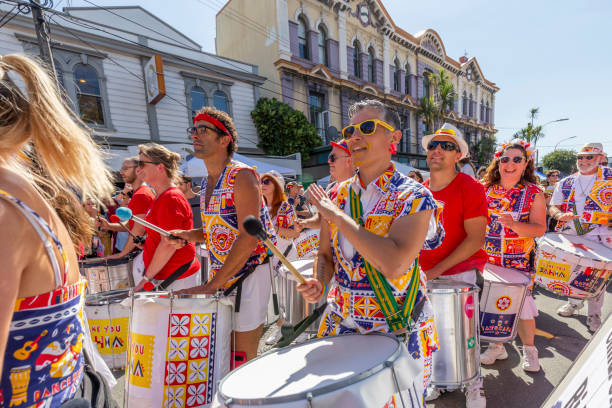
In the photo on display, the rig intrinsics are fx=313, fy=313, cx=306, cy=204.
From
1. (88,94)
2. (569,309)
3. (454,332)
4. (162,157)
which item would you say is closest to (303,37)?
(88,94)

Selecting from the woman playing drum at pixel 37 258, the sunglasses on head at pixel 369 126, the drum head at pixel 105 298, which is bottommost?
the drum head at pixel 105 298

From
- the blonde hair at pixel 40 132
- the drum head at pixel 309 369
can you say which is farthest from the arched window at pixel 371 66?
the blonde hair at pixel 40 132

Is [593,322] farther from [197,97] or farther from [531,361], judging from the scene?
[197,97]

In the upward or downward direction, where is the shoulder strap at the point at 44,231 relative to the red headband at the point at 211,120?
downward

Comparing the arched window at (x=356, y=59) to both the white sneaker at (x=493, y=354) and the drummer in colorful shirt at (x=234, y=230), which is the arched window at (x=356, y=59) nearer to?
the white sneaker at (x=493, y=354)

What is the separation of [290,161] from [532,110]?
119ft

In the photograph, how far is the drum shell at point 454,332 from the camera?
218 cm

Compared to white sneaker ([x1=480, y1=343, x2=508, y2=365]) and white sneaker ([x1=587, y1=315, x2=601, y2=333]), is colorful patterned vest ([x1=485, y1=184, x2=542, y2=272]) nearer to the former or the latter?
white sneaker ([x1=480, y1=343, x2=508, y2=365])

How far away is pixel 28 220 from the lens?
33.6 inches

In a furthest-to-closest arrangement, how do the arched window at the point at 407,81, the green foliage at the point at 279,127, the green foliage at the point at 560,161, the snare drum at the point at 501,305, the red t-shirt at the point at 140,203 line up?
the green foliage at the point at 560,161, the arched window at the point at 407,81, the green foliage at the point at 279,127, the red t-shirt at the point at 140,203, the snare drum at the point at 501,305

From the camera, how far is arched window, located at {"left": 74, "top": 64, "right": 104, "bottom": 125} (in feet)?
37.3

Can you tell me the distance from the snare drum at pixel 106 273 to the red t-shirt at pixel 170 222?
1235 millimetres

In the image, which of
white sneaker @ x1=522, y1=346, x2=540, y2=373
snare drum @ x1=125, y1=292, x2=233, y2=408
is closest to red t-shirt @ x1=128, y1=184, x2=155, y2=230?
snare drum @ x1=125, y1=292, x2=233, y2=408

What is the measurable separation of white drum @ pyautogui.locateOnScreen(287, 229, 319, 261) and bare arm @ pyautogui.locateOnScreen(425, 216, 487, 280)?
7.61 ft
